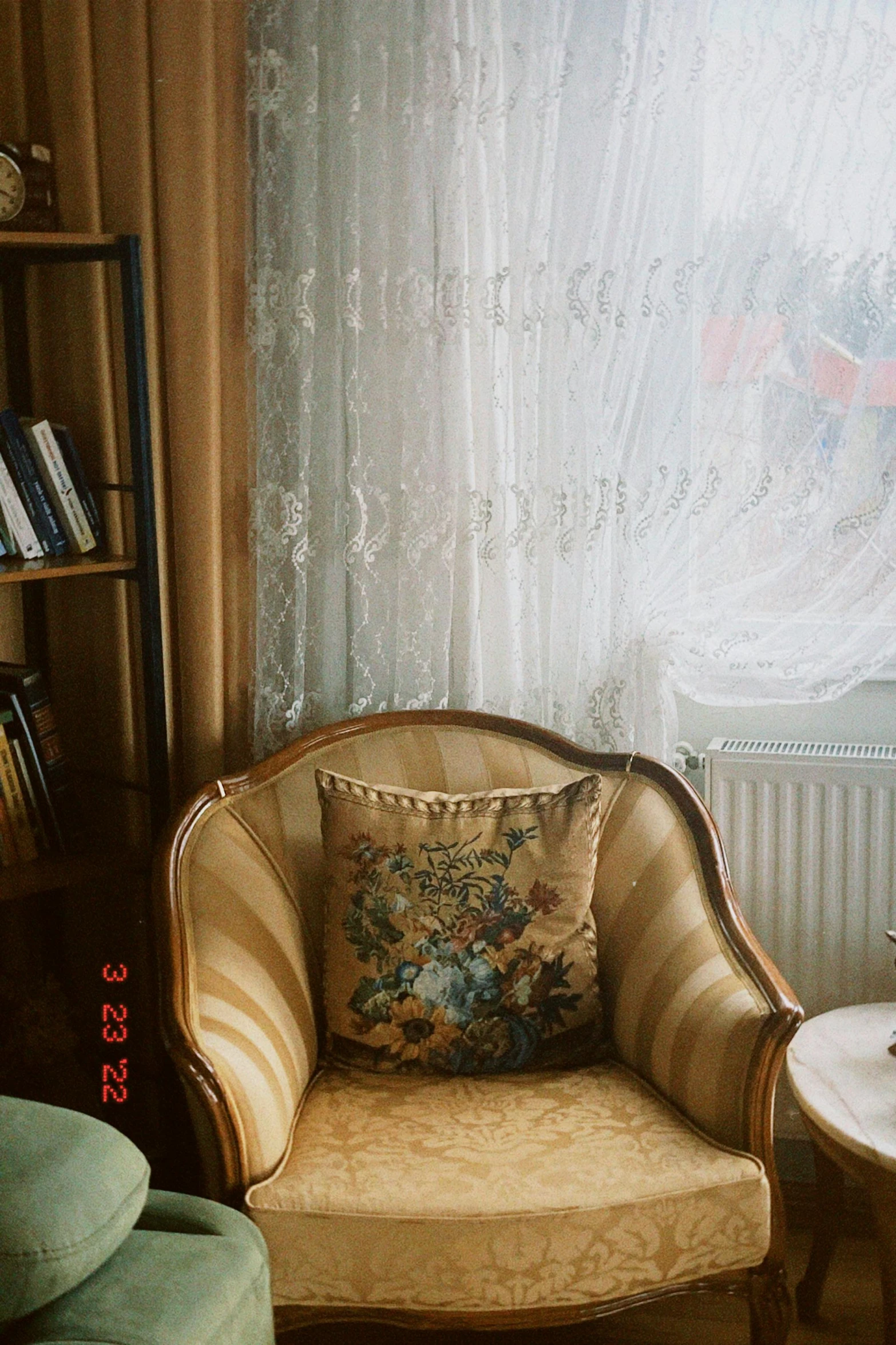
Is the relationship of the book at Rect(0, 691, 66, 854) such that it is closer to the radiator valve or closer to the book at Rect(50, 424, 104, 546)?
the book at Rect(50, 424, 104, 546)

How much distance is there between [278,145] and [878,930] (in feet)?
5.21

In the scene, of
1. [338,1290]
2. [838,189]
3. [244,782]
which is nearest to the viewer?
[338,1290]

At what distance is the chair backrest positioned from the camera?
5.14 feet

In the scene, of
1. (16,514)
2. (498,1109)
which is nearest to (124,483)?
(16,514)

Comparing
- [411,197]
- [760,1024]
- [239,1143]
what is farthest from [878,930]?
[411,197]

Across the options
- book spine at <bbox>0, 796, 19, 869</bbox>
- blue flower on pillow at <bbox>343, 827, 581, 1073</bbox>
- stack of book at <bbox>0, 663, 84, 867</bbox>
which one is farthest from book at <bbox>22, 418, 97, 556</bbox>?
blue flower on pillow at <bbox>343, 827, 581, 1073</bbox>

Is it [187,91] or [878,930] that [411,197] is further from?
[878,930]

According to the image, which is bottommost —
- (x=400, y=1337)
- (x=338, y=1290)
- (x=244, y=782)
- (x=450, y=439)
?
(x=400, y=1337)

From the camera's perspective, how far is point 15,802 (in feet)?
6.63

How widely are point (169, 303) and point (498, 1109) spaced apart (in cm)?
134

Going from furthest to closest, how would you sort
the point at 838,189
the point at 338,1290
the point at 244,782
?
the point at 244,782 → the point at 838,189 → the point at 338,1290

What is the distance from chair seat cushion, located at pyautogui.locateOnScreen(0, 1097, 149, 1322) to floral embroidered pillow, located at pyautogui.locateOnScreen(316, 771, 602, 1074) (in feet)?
1.69

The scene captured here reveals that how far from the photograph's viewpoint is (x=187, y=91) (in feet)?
6.44

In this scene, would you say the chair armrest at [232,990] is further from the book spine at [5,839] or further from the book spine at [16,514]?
the book spine at [16,514]
